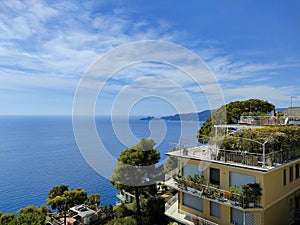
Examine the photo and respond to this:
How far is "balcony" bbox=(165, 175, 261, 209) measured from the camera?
11984mm

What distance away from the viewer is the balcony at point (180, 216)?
13830mm

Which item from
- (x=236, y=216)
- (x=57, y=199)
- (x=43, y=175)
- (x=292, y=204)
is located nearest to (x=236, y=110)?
(x=292, y=204)

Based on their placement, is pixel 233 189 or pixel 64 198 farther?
pixel 64 198

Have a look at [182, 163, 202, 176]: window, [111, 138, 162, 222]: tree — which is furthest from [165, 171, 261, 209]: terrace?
[111, 138, 162, 222]: tree

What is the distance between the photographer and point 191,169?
15211mm

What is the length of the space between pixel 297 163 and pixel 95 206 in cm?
1851

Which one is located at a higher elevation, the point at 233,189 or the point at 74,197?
the point at 233,189

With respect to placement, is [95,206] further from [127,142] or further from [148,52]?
[148,52]

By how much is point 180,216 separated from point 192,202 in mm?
1257

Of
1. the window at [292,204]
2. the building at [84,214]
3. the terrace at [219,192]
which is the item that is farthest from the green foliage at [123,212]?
the window at [292,204]

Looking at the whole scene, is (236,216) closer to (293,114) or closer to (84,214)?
(293,114)

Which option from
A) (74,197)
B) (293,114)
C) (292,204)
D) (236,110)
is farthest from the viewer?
(236,110)

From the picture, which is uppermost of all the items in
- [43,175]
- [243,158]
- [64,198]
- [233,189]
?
[243,158]

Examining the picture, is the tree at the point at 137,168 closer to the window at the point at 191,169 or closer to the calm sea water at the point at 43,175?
the window at the point at 191,169
